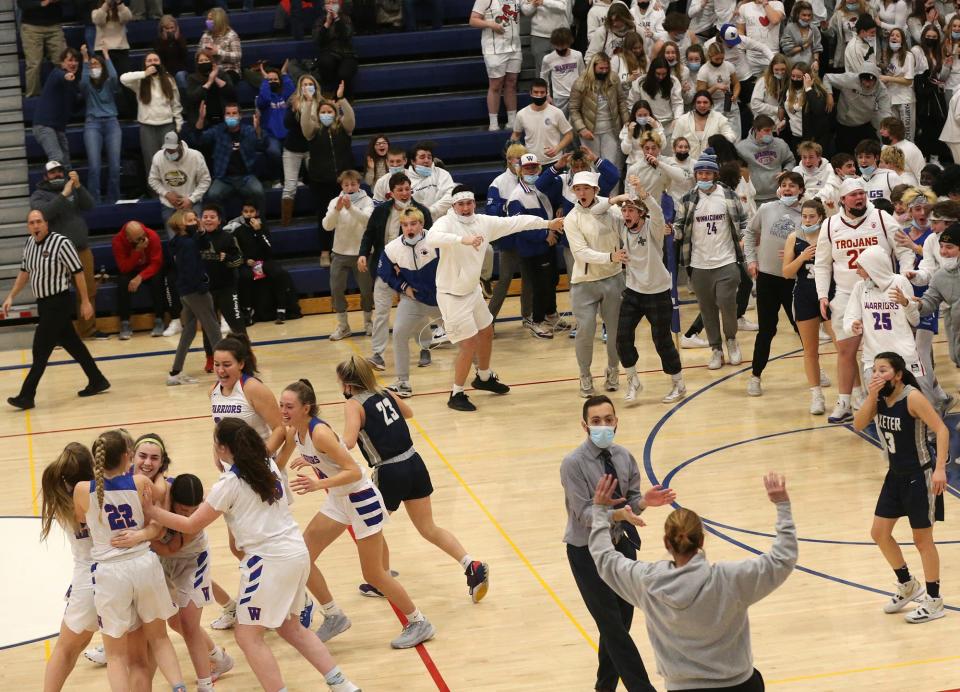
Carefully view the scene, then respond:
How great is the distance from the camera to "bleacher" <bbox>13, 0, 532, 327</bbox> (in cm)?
1658

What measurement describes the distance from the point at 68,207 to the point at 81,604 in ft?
29.4

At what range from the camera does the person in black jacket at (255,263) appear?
14.9 metres

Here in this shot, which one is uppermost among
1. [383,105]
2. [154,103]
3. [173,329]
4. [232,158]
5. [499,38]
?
[499,38]

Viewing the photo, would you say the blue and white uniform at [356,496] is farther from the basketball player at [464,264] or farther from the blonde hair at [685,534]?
the basketball player at [464,264]

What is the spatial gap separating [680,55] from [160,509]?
38.0 ft

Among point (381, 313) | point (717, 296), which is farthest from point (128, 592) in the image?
point (717, 296)

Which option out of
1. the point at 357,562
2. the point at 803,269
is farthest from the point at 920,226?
the point at 357,562

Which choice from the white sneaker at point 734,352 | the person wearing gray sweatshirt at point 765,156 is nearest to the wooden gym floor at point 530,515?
the white sneaker at point 734,352

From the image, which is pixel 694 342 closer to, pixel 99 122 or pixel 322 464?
pixel 322 464

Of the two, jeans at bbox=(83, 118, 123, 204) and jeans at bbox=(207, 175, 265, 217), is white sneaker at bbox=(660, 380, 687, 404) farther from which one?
jeans at bbox=(83, 118, 123, 204)

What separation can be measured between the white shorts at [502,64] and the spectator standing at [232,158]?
3.30 meters

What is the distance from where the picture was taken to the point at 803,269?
10.8m

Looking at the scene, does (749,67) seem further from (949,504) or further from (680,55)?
(949,504)

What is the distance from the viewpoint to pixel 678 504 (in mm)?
9297
